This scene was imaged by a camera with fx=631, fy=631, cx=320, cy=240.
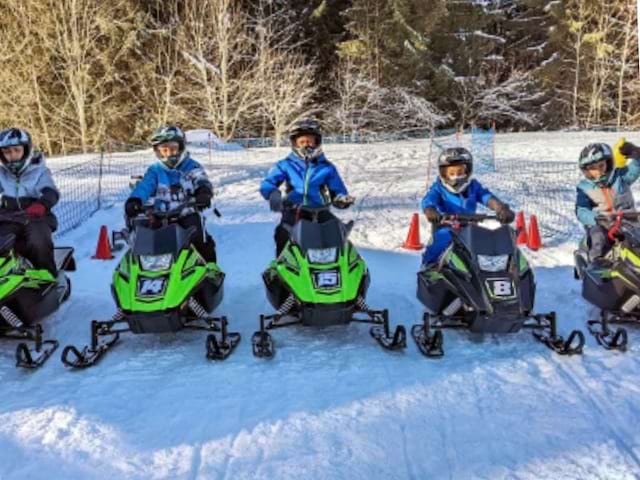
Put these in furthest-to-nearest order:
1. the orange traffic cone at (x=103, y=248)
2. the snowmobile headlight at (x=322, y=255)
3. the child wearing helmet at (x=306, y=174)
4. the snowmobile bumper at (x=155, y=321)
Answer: the orange traffic cone at (x=103, y=248) → the child wearing helmet at (x=306, y=174) → the snowmobile headlight at (x=322, y=255) → the snowmobile bumper at (x=155, y=321)

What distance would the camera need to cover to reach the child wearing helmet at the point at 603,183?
250 inches

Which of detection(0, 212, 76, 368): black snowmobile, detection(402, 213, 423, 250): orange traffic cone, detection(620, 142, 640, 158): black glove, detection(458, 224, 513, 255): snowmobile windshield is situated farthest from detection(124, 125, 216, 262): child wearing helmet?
detection(620, 142, 640, 158): black glove

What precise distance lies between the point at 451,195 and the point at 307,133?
5.20 ft

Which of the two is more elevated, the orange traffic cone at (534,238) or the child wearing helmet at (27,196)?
the child wearing helmet at (27,196)

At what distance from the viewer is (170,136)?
630cm

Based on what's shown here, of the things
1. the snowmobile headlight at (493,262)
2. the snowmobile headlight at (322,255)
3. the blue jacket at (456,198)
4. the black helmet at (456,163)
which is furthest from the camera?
the blue jacket at (456,198)

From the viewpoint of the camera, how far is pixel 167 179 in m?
6.44

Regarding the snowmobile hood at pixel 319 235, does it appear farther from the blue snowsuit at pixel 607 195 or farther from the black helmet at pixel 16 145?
the black helmet at pixel 16 145

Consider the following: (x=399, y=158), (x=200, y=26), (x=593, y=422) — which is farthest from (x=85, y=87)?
(x=593, y=422)

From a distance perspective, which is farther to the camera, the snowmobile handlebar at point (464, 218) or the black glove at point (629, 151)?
the black glove at point (629, 151)

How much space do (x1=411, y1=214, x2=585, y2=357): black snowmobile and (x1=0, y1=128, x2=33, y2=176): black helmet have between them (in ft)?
13.3

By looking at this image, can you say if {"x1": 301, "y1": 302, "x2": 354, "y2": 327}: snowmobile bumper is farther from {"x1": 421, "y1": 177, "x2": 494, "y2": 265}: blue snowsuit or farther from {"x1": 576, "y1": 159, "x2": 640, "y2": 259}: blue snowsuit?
{"x1": 576, "y1": 159, "x2": 640, "y2": 259}: blue snowsuit

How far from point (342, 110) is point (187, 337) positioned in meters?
26.4

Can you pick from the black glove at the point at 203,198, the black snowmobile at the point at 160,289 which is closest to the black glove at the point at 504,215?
the black snowmobile at the point at 160,289
